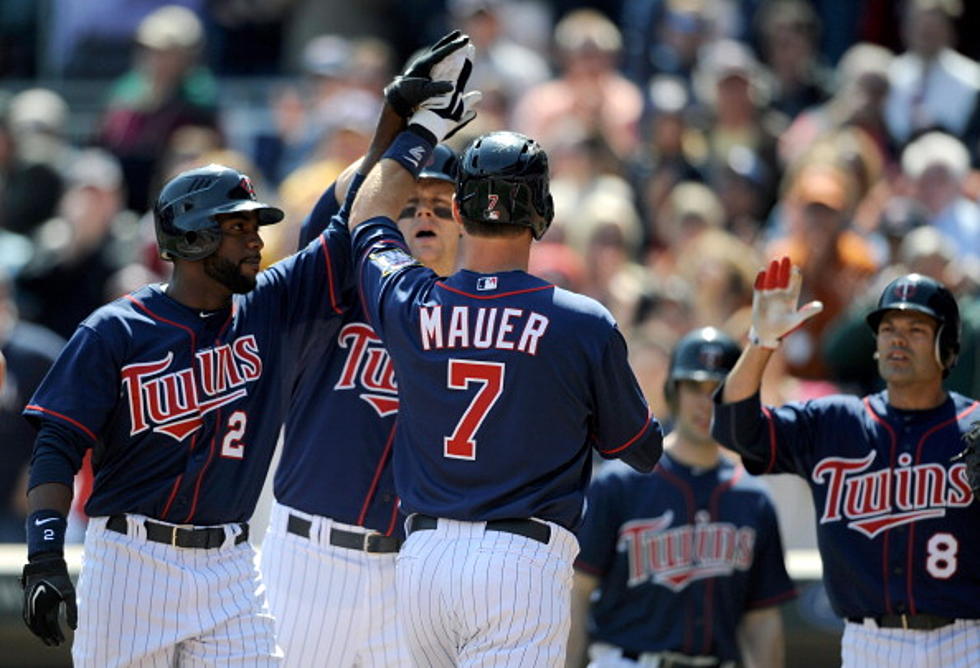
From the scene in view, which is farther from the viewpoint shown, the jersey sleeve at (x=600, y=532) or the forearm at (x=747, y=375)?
the jersey sleeve at (x=600, y=532)

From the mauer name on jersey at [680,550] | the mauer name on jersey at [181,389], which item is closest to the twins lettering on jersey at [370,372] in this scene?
the mauer name on jersey at [181,389]

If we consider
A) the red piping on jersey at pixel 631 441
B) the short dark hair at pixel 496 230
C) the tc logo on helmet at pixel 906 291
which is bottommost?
the red piping on jersey at pixel 631 441

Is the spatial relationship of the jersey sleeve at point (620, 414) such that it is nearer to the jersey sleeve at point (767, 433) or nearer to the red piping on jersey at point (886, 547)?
the jersey sleeve at point (767, 433)

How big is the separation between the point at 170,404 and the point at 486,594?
1.05m

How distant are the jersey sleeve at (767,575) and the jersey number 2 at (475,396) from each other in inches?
89.0

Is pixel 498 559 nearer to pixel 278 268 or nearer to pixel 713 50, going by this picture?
pixel 278 268

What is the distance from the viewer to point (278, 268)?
5.40 m

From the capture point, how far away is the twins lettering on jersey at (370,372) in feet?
18.1

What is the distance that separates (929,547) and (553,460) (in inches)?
55.1

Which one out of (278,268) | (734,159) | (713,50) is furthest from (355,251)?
(713,50)

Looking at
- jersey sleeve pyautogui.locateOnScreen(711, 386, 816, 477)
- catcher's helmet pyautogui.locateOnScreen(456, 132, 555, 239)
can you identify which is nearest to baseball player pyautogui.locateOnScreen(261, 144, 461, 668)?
catcher's helmet pyautogui.locateOnScreen(456, 132, 555, 239)

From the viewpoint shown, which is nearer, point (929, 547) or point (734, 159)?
point (929, 547)

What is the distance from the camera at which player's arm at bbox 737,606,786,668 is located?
21.6ft

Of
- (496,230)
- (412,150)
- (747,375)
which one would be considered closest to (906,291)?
(747,375)
